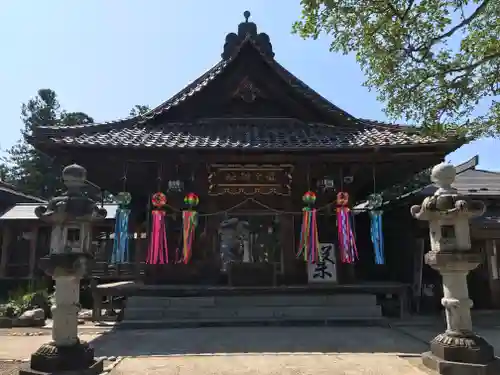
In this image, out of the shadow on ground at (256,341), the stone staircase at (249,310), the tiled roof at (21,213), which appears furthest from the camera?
the tiled roof at (21,213)

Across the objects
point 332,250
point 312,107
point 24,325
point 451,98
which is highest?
point 312,107

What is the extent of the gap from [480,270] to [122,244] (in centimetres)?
1135

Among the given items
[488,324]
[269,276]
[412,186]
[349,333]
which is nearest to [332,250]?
[269,276]

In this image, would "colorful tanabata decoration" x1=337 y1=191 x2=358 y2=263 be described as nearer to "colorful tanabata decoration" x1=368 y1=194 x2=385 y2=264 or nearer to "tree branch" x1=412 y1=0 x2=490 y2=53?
"colorful tanabata decoration" x1=368 y1=194 x2=385 y2=264

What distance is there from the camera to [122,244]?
32.9 feet

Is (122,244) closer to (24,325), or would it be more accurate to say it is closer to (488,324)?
(24,325)

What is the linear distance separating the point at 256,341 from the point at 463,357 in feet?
12.8

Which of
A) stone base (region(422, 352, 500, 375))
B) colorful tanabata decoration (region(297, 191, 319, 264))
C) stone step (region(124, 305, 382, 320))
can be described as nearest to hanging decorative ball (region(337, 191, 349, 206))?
colorful tanabata decoration (region(297, 191, 319, 264))

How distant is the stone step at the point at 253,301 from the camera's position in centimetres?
1043

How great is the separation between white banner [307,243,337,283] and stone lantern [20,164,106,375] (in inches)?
280

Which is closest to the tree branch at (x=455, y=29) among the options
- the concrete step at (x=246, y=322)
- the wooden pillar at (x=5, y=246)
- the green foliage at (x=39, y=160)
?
the concrete step at (x=246, y=322)

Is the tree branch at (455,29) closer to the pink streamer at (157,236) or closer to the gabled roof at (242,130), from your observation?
the gabled roof at (242,130)

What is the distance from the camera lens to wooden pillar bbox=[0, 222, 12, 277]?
19172 mm

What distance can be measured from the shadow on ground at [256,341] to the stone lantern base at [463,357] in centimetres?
134
